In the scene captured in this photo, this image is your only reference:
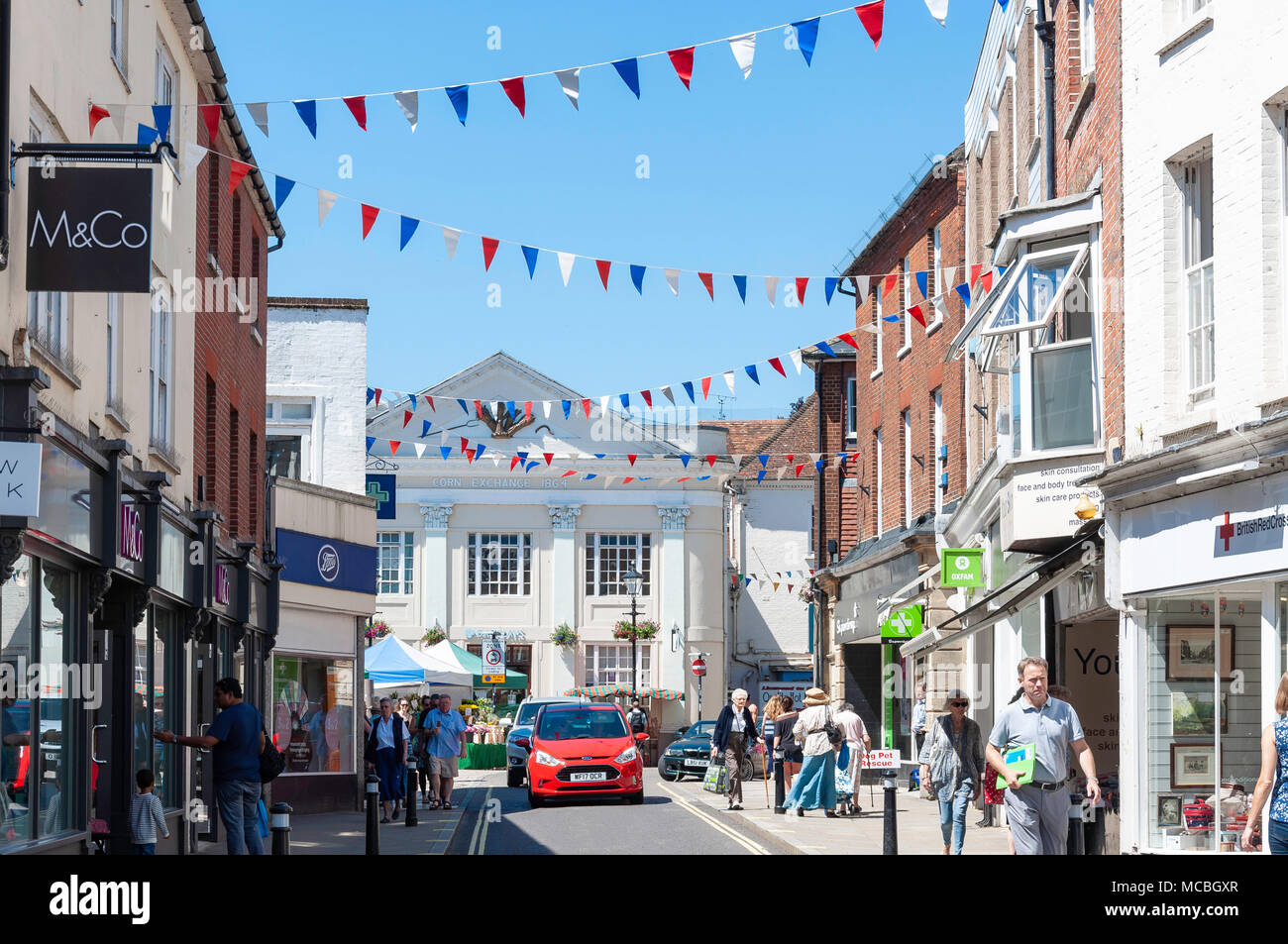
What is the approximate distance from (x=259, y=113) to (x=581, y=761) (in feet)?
50.5

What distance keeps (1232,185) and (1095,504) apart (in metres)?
4.29

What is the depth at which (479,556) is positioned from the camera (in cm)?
5747

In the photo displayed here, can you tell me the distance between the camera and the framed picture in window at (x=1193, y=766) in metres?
14.6

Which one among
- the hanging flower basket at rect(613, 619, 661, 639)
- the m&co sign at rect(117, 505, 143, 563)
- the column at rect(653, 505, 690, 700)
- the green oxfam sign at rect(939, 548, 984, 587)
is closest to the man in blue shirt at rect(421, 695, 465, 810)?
the green oxfam sign at rect(939, 548, 984, 587)

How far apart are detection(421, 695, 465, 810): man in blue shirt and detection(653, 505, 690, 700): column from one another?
101ft

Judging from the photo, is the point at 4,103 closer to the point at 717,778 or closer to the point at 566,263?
the point at 566,263

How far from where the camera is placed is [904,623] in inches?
1134

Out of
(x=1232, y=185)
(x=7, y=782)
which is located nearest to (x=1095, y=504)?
(x=1232, y=185)

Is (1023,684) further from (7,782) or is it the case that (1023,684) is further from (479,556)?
(479,556)

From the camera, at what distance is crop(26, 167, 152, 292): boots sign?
11.4 meters

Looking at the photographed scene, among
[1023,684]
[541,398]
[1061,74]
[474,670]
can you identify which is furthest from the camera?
[541,398]

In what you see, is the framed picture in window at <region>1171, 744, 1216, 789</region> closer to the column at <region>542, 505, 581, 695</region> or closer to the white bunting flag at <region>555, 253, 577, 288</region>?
the white bunting flag at <region>555, 253, 577, 288</region>

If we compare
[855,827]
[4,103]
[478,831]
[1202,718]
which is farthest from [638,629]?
[4,103]
